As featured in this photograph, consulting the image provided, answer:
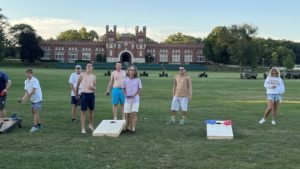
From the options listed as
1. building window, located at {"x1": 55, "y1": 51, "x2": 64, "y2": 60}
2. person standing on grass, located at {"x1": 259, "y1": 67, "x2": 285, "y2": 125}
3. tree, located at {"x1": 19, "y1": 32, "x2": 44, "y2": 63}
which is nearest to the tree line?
tree, located at {"x1": 19, "y1": 32, "x2": 44, "y2": 63}

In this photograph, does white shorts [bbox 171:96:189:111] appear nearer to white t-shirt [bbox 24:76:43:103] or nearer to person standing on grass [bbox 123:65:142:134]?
person standing on grass [bbox 123:65:142:134]

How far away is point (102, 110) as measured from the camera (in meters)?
18.8

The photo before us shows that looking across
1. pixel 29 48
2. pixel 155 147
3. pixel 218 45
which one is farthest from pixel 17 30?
pixel 155 147

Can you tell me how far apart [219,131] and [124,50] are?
135m

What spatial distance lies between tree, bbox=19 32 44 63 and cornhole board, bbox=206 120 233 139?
121 meters

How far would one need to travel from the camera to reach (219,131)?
11914 mm

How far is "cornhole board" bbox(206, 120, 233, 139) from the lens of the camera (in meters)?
11.6

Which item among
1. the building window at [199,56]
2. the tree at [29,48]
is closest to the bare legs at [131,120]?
the tree at [29,48]

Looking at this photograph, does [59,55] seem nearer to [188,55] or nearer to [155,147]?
[188,55]

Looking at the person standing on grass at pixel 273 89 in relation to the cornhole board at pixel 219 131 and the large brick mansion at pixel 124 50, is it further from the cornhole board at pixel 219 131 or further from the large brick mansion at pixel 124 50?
the large brick mansion at pixel 124 50

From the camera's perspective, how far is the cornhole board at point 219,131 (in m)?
11.6

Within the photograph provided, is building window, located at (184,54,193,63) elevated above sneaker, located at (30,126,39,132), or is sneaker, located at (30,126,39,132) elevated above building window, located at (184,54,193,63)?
building window, located at (184,54,193,63)

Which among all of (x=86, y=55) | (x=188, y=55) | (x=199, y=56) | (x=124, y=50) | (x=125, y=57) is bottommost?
(x=125, y=57)

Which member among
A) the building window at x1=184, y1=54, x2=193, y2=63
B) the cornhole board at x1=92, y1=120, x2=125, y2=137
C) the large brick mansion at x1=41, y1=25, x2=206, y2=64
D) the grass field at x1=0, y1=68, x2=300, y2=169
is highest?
the large brick mansion at x1=41, y1=25, x2=206, y2=64
